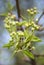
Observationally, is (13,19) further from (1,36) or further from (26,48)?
(1,36)

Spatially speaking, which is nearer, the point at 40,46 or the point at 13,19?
the point at 13,19

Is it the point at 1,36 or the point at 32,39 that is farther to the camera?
the point at 1,36

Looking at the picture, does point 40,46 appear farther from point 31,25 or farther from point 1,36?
point 31,25

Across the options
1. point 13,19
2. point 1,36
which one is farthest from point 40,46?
point 13,19

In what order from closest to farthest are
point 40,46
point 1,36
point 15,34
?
1. point 15,34
2. point 40,46
3. point 1,36

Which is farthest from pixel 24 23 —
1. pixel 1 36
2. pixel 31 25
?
pixel 1 36

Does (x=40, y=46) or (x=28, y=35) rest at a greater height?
(x=28, y=35)

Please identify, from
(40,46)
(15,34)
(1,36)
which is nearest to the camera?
(15,34)

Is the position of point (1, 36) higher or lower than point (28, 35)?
lower
